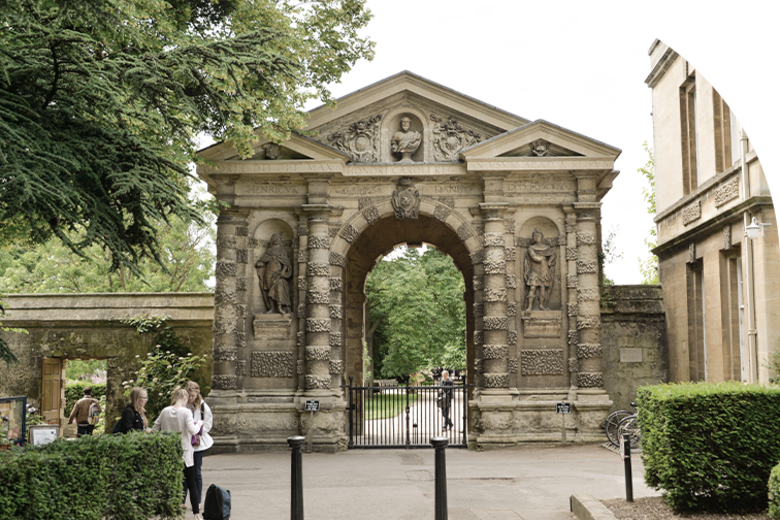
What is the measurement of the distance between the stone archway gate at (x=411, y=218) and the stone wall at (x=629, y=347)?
1.45 metres

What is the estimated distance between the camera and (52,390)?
18172 millimetres

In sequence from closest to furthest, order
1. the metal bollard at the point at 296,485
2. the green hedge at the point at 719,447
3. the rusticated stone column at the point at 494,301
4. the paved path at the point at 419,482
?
the green hedge at the point at 719,447
the metal bollard at the point at 296,485
the paved path at the point at 419,482
the rusticated stone column at the point at 494,301

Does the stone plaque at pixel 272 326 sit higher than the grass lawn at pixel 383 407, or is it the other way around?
the stone plaque at pixel 272 326

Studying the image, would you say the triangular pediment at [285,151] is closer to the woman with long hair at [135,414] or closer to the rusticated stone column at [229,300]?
the rusticated stone column at [229,300]

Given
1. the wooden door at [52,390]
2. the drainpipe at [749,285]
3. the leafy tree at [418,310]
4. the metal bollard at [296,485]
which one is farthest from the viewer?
the leafy tree at [418,310]

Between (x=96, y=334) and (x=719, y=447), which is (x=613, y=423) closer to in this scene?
(x=719, y=447)

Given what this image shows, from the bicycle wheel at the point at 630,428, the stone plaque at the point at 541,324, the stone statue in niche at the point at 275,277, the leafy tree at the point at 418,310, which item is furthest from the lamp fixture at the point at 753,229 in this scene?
the leafy tree at the point at 418,310

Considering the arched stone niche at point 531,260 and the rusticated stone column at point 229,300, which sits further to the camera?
the arched stone niche at point 531,260

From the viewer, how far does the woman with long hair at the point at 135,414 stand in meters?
8.91

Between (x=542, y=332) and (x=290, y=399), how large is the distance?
18.8ft

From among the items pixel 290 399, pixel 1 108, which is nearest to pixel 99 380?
pixel 290 399

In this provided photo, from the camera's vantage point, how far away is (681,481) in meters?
7.34

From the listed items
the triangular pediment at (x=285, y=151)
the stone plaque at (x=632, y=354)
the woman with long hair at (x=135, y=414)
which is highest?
the triangular pediment at (x=285, y=151)

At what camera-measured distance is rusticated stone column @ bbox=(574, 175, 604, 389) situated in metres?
15.4
